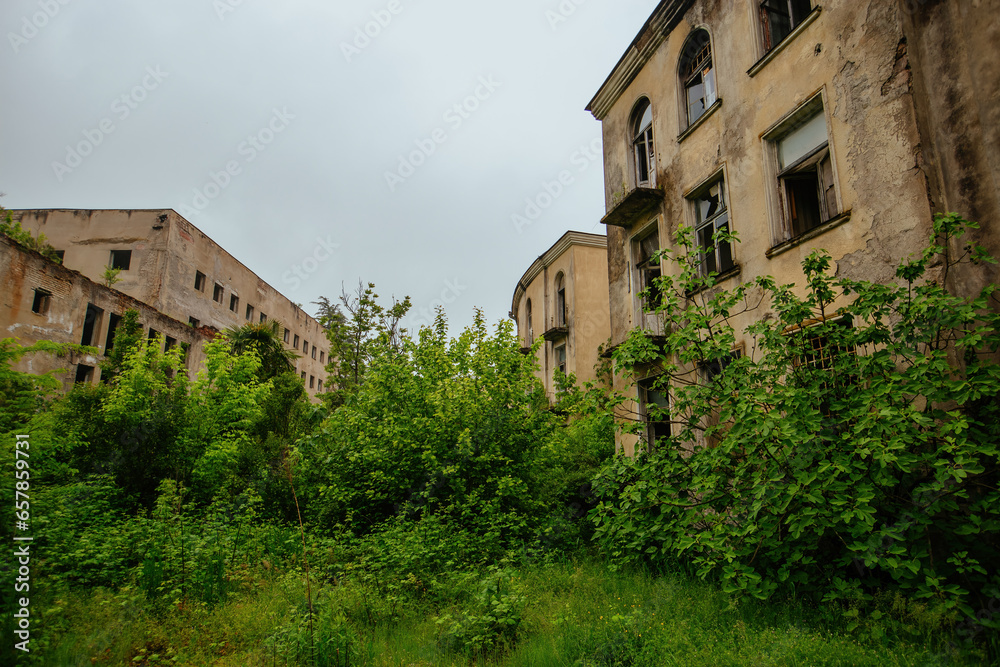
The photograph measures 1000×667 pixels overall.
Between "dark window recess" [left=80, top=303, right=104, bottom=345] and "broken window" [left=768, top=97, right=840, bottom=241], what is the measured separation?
2263 cm

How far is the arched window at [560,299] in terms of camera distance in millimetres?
22764

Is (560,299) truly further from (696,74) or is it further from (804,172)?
(804,172)

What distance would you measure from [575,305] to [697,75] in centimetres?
1229

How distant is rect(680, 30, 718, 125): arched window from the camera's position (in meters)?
9.34

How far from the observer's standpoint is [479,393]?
976 centimetres

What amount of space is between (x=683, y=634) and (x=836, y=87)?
22.1 ft

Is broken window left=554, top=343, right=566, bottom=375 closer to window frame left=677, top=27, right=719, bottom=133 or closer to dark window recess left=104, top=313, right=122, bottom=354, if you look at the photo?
window frame left=677, top=27, right=719, bottom=133

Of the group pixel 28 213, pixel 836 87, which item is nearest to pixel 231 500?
Answer: pixel 836 87

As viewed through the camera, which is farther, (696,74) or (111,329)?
(111,329)

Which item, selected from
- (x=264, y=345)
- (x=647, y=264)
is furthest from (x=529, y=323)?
(x=647, y=264)

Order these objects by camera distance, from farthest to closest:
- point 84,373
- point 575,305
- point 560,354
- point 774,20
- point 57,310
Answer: point 560,354
point 575,305
point 84,373
point 57,310
point 774,20

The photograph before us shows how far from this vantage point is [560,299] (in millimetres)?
23141

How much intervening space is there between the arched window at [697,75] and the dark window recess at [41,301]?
20.1 m

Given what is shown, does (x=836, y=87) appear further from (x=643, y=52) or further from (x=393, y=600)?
(x=393, y=600)
